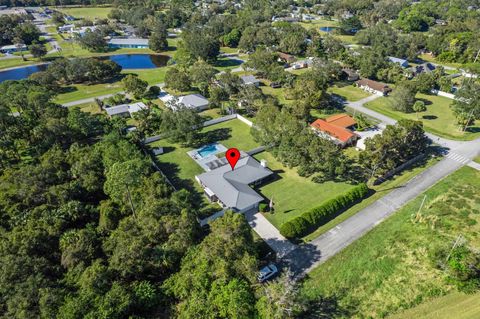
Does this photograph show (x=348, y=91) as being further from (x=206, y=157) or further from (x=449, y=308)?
(x=449, y=308)

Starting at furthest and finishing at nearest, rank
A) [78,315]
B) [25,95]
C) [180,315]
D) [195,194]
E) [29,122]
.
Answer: [25,95] < [29,122] < [195,194] < [180,315] < [78,315]

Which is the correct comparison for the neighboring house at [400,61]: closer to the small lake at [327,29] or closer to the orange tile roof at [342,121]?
the orange tile roof at [342,121]

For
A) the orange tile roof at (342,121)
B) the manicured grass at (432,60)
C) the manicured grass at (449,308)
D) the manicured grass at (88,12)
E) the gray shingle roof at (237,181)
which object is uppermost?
the manicured grass at (432,60)

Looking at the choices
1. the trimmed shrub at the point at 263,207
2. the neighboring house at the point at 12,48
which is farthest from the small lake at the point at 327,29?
the trimmed shrub at the point at 263,207

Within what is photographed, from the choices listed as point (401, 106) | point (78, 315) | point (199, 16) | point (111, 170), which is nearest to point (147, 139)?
point (111, 170)

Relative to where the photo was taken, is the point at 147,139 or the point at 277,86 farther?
the point at 277,86

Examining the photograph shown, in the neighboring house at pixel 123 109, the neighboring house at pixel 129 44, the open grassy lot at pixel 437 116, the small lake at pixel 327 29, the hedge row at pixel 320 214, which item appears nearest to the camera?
the hedge row at pixel 320 214

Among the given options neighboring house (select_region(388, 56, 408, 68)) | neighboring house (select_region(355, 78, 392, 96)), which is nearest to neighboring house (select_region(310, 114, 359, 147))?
neighboring house (select_region(355, 78, 392, 96))

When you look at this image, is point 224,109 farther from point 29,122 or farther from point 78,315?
point 78,315
